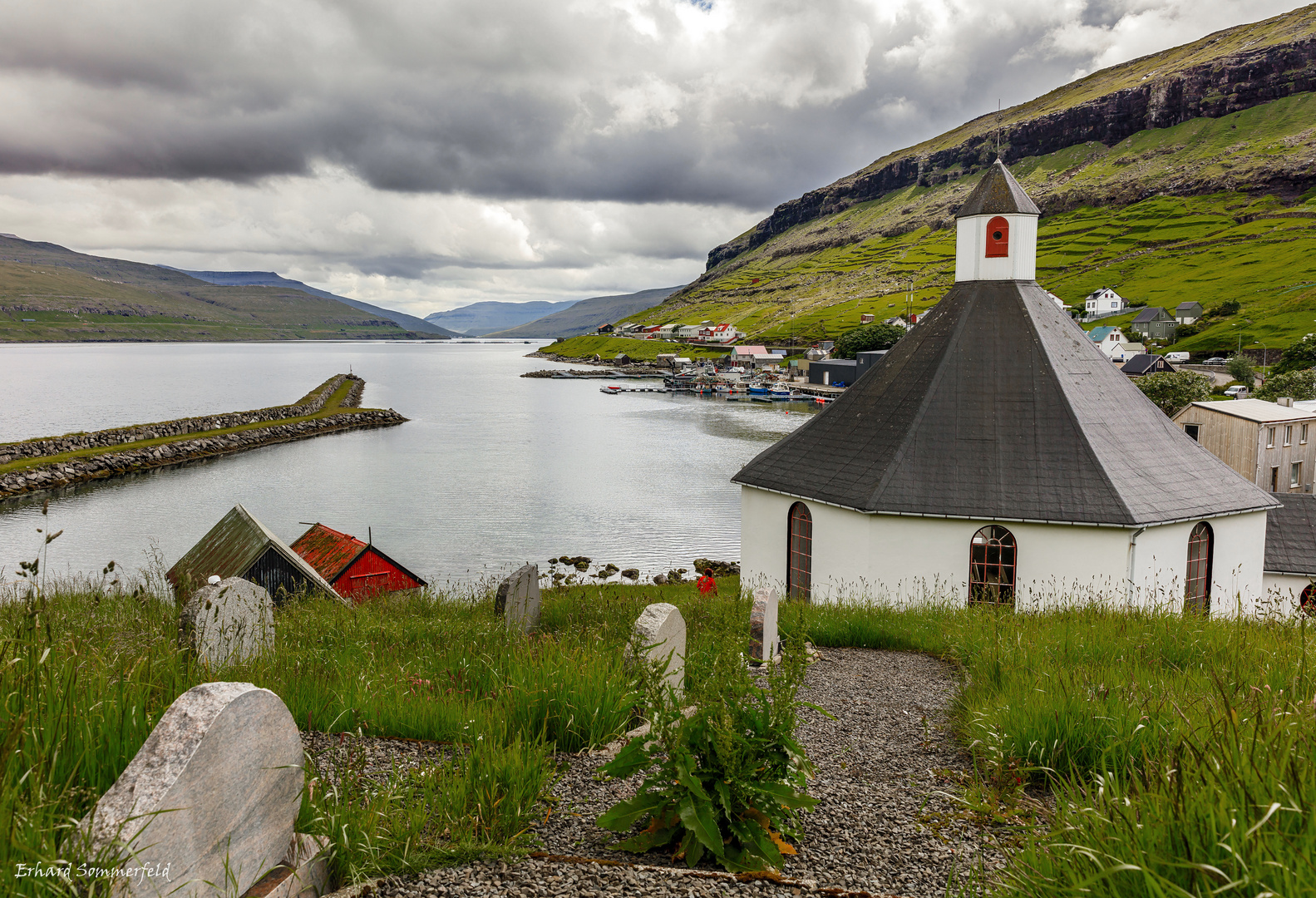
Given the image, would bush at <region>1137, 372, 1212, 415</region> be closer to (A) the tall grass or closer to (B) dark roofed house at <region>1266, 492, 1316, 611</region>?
(B) dark roofed house at <region>1266, 492, 1316, 611</region>

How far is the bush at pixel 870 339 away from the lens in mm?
115625

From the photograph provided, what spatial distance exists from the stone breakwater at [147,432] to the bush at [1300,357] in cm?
10018

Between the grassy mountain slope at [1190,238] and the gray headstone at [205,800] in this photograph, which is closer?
the gray headstone at [205,800]

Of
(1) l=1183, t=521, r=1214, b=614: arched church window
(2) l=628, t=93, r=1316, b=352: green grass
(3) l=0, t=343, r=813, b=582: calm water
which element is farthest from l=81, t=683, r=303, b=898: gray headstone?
(2) l=628, t=93, r=1316, b=352: green grass

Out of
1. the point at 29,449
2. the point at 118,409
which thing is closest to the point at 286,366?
the point at 118,409

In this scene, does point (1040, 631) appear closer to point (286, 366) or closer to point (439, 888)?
point (439, 888)

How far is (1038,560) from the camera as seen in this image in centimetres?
1557

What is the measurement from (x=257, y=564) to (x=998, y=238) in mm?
19858

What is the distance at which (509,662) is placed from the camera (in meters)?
A: 6.53

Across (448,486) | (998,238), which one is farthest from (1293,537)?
(448,486)

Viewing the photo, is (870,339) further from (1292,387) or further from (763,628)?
(763,628)

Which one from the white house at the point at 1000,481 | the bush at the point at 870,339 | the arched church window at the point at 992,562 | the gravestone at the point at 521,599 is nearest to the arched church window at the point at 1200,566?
the white house at the point at 1000,481

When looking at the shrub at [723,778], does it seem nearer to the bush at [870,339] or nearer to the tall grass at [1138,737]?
the tall grass at [1138,737]

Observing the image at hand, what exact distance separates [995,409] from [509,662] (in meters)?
14.3
